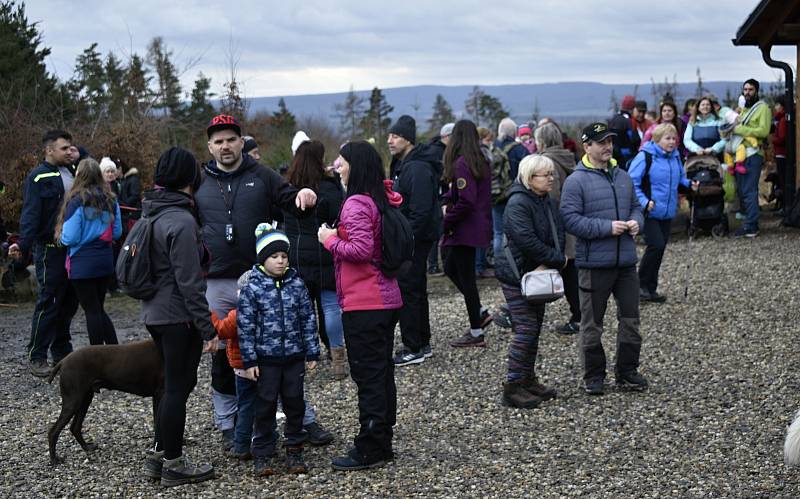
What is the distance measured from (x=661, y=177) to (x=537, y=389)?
3512 millimetres

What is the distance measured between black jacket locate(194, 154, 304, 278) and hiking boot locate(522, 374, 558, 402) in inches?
94.2

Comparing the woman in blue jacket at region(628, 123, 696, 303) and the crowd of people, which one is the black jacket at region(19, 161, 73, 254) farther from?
the woman in blue jacket at region(628, 123, 696, 303)

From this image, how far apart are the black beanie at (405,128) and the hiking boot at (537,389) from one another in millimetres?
2561

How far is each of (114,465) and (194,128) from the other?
787 inches

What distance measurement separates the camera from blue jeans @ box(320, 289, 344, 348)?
8367 mm

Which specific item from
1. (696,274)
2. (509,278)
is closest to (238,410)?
(509,278)

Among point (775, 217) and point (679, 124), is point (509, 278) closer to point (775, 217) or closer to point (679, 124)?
point (679, 124)

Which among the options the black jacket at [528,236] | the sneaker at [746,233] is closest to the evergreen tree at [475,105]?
the sneaker at [746,233]

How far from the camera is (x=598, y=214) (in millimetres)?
7484

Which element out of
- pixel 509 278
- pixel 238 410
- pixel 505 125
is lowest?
pixel 238 410

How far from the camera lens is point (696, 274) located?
12758mm

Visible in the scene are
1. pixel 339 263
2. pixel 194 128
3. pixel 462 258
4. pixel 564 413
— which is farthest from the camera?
pixel 194 128

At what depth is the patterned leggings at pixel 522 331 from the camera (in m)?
7.37

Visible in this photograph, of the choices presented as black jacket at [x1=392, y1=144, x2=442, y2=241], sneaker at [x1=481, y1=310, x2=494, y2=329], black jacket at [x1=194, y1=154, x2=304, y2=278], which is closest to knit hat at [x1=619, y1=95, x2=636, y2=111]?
sneaker at [x1=481, y1=310, x2=494, y2=329]
